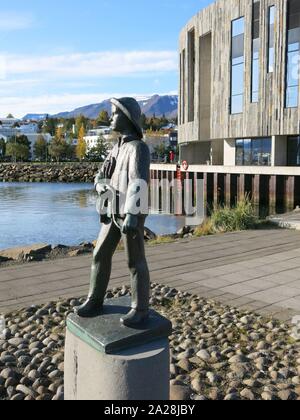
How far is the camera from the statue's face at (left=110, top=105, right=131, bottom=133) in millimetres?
3688

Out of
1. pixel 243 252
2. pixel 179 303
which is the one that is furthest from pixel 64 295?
pixel 243 252

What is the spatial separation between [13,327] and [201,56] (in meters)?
33.1

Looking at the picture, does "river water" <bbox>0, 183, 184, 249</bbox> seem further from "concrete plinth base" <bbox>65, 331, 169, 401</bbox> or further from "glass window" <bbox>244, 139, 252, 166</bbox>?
"concrete plinth base" <bbox>65, 331, 169, 401</bbox>

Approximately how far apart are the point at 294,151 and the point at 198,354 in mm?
26048

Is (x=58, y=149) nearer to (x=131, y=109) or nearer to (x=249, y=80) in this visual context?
(x=249, y=80)

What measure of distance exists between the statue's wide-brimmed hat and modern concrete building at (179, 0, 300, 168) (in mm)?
21626

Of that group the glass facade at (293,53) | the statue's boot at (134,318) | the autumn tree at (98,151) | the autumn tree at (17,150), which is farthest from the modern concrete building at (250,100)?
the autumn tree at (17,150)

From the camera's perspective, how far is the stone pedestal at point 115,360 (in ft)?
10.6

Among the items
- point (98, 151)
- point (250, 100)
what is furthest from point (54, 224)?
point (98, 151)

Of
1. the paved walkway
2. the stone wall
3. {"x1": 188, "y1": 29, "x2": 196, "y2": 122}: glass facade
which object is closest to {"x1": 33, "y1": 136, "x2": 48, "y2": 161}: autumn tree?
the stone wall

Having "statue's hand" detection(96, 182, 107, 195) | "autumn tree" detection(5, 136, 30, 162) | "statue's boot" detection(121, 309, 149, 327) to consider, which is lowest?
"statue's boot" detection(121, 309, 149, 327)

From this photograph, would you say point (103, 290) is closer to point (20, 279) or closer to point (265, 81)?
point (20, 279)

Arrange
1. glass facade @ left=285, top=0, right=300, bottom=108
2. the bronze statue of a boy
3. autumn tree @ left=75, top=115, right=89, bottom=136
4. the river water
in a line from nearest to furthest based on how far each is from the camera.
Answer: the bronze statue of a boy → the river water → glass facade @ left=285, top=0, right=300, bottom=108 → autumn tree @ left=75, top=115, right=89, bottom=136

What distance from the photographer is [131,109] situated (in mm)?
3629
